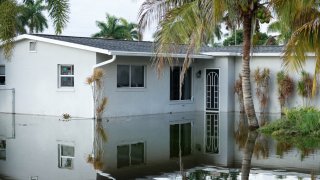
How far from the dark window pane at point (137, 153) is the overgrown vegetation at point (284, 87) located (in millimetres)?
11350

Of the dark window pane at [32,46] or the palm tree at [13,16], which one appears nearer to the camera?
the palm tree at [13,16]

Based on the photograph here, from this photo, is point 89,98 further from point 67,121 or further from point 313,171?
point 313,171

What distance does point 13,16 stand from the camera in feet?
35.8

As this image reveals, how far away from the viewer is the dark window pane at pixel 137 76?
→ 22.9 metres

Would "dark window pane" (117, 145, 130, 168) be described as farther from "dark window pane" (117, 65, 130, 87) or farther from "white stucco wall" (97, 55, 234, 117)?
"dark window pane" (117, 65, 130, 87)

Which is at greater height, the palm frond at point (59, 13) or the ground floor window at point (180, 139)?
the palm frond at point (59, 13)

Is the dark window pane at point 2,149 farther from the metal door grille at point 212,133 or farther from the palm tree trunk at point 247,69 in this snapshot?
the palm tree trunk at point 247,69

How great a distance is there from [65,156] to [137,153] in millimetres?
1725

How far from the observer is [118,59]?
22016 millimetres

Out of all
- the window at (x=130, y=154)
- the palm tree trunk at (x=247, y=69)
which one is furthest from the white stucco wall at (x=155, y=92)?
the window at (x=130, y=154)

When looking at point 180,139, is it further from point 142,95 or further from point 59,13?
point 142,95

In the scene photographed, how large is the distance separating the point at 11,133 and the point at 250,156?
7.91 meters

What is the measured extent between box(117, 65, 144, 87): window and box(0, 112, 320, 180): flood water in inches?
99.3

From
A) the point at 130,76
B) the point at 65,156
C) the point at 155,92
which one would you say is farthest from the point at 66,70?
the point at 65,156
